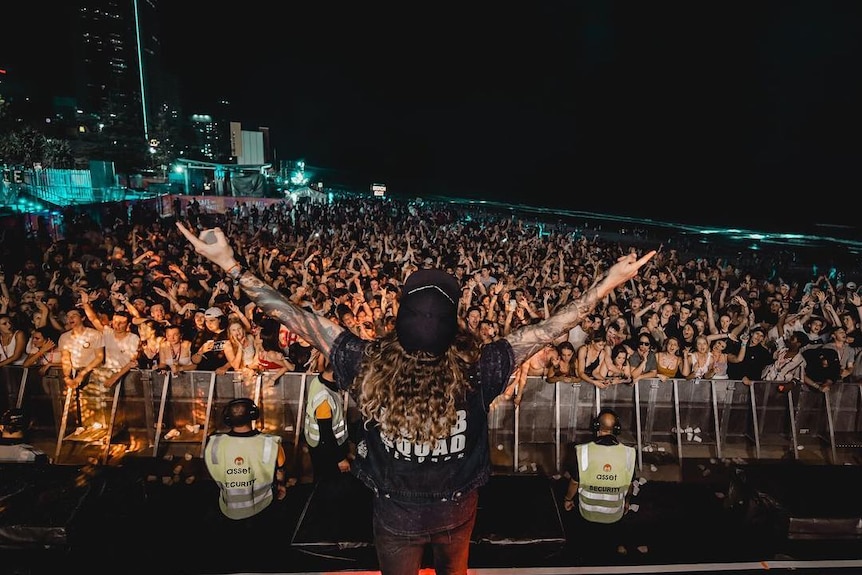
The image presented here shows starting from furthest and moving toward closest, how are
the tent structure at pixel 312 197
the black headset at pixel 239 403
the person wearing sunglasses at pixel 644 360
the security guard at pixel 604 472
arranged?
the tent structure at pixel 312 197 < the person wearing sunglasses at pixel 644 360 < the security guard at pixel 604 472 < the black headset at pixel 239 403

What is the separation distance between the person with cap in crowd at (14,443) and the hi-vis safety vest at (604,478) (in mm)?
4782

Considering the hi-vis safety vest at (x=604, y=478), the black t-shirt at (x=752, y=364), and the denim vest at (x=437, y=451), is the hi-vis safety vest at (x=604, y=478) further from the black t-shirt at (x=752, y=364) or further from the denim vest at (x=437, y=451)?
the black t-shirt at (x=752, y=364)

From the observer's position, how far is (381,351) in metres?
1.95

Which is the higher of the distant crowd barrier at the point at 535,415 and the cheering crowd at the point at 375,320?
the cheering crowd at the point at 375,320

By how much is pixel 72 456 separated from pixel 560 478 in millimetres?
5439

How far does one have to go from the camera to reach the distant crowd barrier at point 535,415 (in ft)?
18.4

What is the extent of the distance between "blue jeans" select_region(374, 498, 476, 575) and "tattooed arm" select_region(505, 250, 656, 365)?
74 centimetres

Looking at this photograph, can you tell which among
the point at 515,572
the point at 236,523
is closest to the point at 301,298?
the point at 236,523

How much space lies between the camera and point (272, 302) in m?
2.11

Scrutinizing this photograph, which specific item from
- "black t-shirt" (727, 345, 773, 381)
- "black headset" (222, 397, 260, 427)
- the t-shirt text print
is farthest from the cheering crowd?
the t-shirt text print

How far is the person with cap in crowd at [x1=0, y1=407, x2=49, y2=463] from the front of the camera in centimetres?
435

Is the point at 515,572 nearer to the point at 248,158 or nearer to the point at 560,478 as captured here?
the point at 560,478

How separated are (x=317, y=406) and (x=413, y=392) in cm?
292

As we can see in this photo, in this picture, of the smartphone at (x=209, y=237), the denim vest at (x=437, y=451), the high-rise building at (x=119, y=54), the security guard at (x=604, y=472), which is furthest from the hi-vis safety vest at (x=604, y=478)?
the high-rise building at (x=119, y=54)
